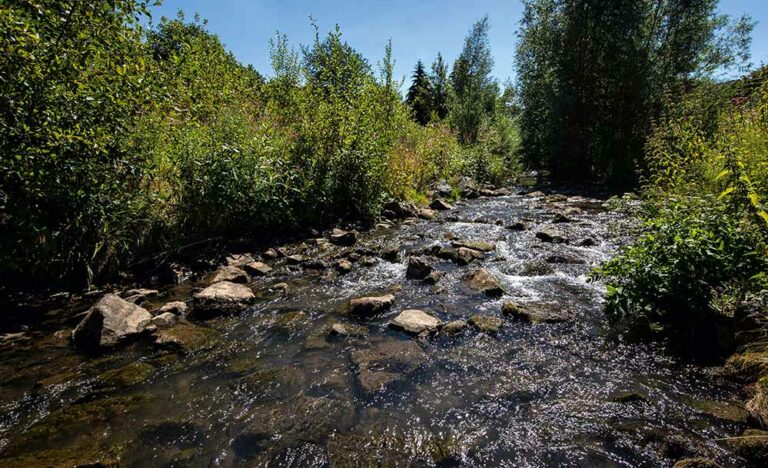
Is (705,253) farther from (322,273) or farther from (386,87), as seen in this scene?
(386,87)

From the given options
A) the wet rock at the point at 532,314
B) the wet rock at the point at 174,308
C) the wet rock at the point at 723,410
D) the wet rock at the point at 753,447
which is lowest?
the wet rock at the point at 723,410

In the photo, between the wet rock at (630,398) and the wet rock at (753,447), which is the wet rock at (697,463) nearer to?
the wet rock at (753,447)

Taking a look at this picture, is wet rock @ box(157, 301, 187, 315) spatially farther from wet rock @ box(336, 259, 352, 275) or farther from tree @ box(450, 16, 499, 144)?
tree @ box(450, 16, 499, 144)

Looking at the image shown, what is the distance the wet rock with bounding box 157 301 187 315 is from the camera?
638 centimetres

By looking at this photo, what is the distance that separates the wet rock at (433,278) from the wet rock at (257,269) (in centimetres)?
347

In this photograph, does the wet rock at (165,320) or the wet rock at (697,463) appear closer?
the wet rock at (697,463)

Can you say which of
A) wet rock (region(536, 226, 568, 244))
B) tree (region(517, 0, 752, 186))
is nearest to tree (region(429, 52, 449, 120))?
tree (region(517, 0, 752, 186))

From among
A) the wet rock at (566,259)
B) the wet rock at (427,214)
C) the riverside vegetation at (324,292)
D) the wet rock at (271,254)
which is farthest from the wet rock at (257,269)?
the wet rock at (427,214)

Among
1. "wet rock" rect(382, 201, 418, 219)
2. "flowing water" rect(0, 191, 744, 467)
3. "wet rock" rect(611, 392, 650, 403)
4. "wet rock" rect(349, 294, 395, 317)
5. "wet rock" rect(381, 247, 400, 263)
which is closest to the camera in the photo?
"flowing water" rect(0, 191, 744, 467)

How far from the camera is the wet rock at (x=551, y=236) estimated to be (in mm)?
9739

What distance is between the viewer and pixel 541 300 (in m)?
6.54

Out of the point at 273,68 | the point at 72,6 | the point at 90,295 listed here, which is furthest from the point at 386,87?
the point at 90,295

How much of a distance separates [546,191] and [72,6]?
18.5 m

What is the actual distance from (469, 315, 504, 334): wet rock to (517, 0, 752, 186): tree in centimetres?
1660
